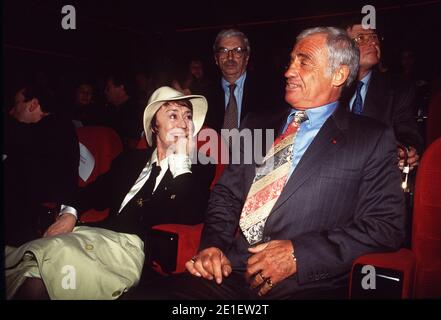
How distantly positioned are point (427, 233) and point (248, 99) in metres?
2.18

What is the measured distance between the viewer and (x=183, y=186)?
220cm

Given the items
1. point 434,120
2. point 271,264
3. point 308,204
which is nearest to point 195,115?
point 308,204

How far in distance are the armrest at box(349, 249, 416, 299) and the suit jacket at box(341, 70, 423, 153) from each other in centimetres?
121

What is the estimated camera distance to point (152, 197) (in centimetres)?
226

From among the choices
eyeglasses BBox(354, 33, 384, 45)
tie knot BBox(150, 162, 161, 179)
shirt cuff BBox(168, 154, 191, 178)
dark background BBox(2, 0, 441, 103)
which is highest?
dark background BBox(2, 0, 441, 103)

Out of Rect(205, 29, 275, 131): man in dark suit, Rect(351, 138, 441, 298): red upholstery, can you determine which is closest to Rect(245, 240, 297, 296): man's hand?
Rect(351, 138, 441, 298): red upholstery

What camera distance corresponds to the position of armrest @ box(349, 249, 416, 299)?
1.48m

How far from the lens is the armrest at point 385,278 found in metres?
1.48

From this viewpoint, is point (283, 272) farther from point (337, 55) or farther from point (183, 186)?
point (337, 55)

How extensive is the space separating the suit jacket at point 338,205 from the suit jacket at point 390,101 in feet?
2.80

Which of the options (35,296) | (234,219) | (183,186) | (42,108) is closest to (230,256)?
(234,219)

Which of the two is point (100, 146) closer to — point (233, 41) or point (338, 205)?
point (233, 41)

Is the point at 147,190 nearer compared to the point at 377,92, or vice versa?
the point at 147,190

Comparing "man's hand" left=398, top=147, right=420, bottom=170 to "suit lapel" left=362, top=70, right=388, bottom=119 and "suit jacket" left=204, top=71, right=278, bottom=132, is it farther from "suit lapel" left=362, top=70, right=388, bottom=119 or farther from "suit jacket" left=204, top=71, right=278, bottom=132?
"suit jacket" left=204, top=71, right=278, bottom=132
